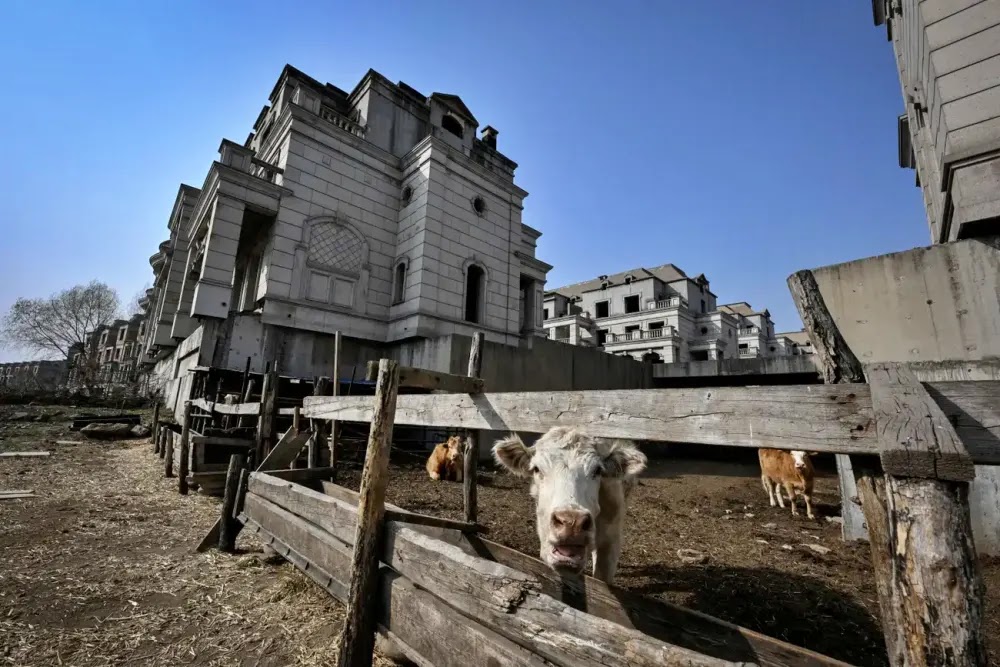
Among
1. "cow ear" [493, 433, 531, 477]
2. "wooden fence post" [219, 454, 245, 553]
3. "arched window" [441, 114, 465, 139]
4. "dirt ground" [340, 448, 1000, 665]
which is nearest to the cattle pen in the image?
"cow ear" [493, 433, 531, 477]

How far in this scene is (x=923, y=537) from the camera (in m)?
1.47

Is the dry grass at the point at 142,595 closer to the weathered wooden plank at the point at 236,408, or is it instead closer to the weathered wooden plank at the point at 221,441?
the weathered wooden plank at the point at 221,441

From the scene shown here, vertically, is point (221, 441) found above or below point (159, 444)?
above

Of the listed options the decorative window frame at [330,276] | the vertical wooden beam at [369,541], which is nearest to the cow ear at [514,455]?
the vertical wooden beam at [369,541]

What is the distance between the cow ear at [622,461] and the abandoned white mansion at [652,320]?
40.2m

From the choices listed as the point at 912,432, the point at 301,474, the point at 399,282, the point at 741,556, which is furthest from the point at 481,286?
the point at 912,432

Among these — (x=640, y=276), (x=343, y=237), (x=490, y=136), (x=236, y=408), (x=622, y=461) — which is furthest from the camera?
(x=640, y=276)

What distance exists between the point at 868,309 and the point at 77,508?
553 inches

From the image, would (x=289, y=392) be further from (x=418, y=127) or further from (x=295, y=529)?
(x=418, y=127)

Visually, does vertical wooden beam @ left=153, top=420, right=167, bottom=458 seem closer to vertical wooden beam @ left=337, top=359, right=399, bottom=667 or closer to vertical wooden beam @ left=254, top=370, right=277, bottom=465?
vertical wooden beam @ left=254, top=370, right=277, bottom=465

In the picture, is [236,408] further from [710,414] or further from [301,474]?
[710,414]

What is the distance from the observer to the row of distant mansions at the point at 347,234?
15891 millimetres

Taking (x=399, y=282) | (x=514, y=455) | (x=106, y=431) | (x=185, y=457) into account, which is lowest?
(x=106, y=431)

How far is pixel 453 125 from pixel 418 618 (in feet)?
87.9
